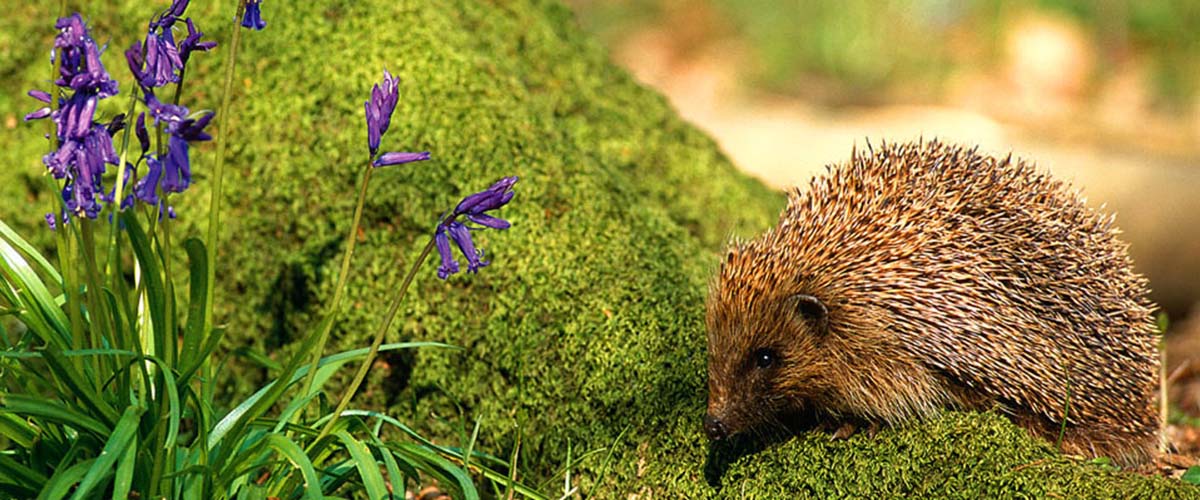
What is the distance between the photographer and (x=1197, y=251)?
1176 cm

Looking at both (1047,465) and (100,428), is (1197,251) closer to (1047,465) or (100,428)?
(1047,465)

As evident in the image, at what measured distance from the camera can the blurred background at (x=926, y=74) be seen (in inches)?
571

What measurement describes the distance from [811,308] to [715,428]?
22.4 inches

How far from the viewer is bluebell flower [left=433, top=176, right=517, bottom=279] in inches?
125

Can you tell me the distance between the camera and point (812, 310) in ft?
13.3

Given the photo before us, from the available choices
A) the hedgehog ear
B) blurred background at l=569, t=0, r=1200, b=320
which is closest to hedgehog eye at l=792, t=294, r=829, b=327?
the hedgehog ear

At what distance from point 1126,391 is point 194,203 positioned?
4.22m

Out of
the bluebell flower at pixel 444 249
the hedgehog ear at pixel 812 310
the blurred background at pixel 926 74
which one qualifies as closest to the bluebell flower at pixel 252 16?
the bluebell flower at pixel 444 249

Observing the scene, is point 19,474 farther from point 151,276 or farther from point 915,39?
point 915,39

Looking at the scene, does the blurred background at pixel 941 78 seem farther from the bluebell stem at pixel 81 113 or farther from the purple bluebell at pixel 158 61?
the bluebell stem at pixel 81 113

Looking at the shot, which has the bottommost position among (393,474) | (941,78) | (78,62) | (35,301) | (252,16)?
(393,474)

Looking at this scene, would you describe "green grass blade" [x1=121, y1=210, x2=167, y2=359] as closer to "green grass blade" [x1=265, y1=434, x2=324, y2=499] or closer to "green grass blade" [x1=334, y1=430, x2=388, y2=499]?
"green grass blade" [x1=265, y1=434, x2=324, y2=499]

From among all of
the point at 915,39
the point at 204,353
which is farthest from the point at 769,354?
the point at 915,39

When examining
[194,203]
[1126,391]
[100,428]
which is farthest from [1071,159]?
[100,428]
